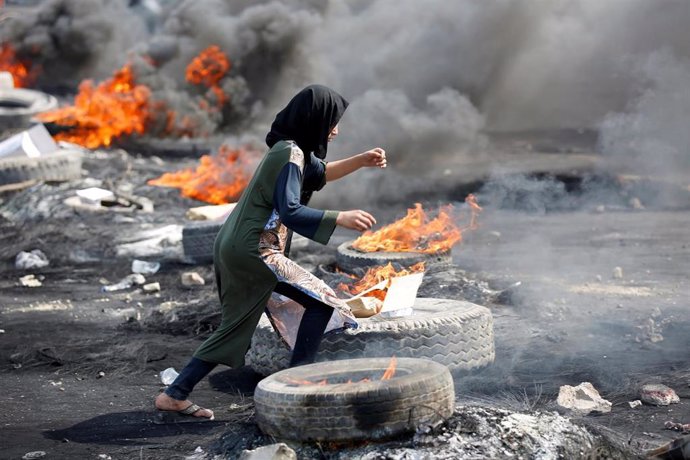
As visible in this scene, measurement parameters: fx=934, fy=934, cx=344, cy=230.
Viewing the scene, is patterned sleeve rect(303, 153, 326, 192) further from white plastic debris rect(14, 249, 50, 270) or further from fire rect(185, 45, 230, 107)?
fire rect(185, 45, 230, 107)

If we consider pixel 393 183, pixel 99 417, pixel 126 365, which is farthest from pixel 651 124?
pixel 99 417

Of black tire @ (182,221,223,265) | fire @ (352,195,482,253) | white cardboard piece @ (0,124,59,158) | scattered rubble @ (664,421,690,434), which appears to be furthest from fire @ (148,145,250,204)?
scattered rubble @ (664,421,690,434)

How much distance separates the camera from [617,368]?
602 centimetres

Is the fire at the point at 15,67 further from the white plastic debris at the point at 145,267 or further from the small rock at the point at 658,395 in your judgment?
the small rock at the point at 658,395

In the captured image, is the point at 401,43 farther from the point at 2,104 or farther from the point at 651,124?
the point at 2,104

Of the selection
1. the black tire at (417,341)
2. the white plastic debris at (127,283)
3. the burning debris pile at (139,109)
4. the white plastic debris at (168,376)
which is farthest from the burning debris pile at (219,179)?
the black tire at (417,341)

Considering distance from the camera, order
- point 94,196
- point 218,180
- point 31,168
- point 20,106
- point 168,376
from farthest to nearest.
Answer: point 20,106 < point 31,168 < point 218,180 < point 94,196 < point 168,376

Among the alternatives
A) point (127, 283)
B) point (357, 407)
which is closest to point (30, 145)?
point (127, 283)

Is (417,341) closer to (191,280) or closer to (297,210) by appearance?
(297,210)

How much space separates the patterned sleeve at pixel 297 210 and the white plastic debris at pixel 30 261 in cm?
712

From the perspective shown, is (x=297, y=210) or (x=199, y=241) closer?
(x=297, y=210)

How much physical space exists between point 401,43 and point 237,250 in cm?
1294

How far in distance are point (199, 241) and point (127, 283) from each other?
898 millimetres

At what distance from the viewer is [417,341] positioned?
222 inches
